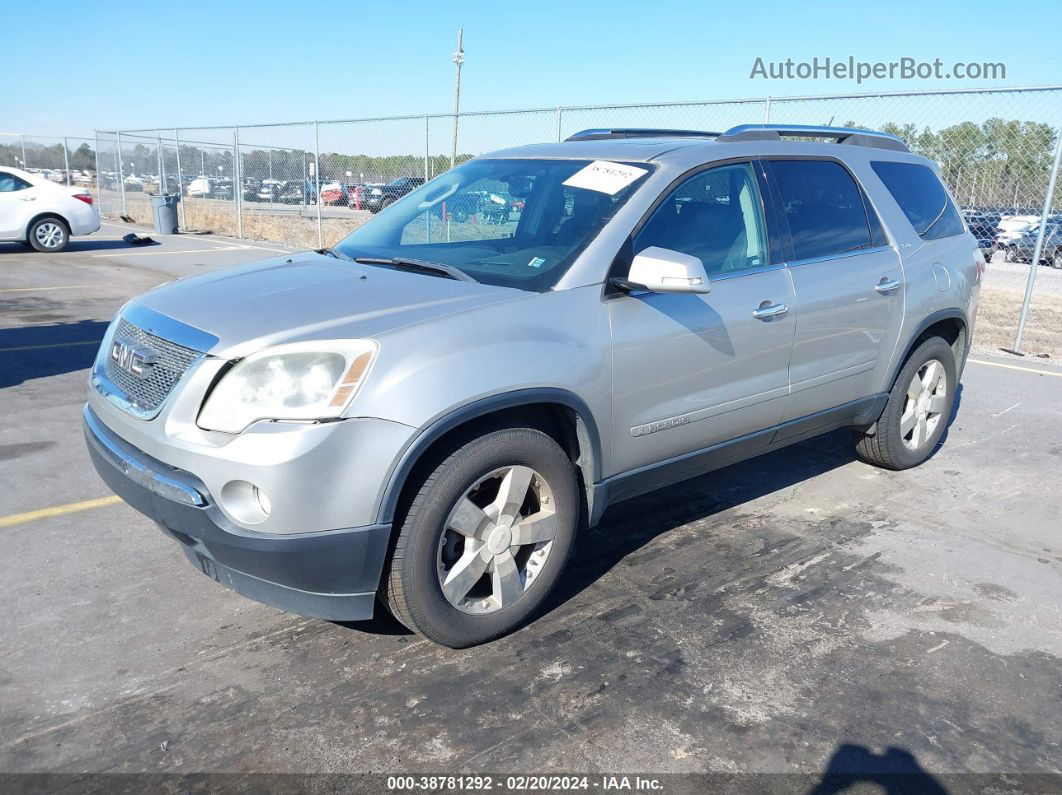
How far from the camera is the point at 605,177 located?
12.6ft

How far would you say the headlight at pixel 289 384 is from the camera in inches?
110

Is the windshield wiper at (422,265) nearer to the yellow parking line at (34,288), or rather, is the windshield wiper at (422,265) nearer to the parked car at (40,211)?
the yellow parking line at (34,288)

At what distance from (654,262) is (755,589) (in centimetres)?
151

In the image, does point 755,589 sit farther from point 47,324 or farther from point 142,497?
point 47,324

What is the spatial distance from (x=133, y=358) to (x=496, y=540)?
1.50 metres

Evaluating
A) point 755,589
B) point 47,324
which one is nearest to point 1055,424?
point 755,589

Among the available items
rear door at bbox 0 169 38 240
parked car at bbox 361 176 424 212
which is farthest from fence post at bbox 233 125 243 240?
rear door at bbox 0 169 38 240

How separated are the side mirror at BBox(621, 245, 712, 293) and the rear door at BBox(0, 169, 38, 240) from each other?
51.0 feet

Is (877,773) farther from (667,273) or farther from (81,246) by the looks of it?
(81,246)

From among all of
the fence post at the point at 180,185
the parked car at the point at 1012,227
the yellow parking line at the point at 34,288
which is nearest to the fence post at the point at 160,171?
the fence post at the point at 180,185

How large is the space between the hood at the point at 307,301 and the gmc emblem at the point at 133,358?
164mm

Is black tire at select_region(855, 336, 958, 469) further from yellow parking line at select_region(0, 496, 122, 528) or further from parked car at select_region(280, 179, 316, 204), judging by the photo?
parked car at select_region(280, 179, 316, 204)

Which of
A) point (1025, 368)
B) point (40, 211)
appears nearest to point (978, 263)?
point (1025, 368)

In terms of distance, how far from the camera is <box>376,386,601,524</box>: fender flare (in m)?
2.82
